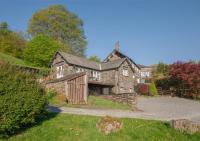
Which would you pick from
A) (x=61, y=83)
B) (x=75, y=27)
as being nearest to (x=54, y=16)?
(x=75, y=27)

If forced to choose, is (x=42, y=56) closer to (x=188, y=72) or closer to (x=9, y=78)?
(x=188, y=72)

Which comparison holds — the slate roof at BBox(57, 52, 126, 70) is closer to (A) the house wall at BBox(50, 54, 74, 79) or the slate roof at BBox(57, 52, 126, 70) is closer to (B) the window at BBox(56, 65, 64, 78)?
(A) the house wall at BBox(50, 54, 74, 79)

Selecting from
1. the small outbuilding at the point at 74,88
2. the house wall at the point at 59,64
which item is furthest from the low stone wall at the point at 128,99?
the house wall at the point at 59,64

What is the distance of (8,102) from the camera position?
11102 mm

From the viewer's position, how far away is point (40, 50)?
163 feet

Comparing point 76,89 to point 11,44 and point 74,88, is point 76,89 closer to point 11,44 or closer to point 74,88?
point 74,88

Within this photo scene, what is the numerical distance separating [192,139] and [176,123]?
137cm

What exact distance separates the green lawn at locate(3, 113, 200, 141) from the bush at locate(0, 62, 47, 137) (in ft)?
2.11

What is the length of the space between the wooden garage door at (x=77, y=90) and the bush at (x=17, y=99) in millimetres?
13344

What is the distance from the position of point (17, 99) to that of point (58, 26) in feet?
172

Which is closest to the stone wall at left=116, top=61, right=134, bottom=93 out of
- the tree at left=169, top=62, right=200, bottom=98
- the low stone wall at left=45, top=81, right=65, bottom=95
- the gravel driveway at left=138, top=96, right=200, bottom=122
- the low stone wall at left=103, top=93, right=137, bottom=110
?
the tree at left=169, top=62, right=200, bottom=98

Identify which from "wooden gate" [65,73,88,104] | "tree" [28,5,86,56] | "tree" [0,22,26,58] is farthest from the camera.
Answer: "tree" [28,5,86,56]

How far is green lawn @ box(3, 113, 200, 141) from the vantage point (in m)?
11.7

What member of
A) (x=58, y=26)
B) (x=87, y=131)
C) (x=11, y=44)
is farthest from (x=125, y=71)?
(x=87, y=131)
